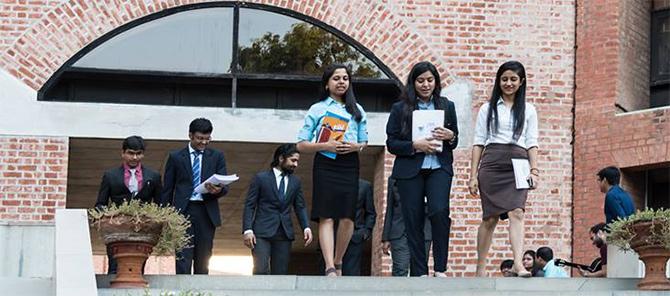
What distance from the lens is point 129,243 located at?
12.0 metres

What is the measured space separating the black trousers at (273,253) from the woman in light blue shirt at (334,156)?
3.60ft

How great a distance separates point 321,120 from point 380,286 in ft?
4.99

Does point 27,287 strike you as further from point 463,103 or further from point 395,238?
point 463,103

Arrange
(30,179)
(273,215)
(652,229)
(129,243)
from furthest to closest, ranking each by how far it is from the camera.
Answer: (30,179) < (273,215) < (652,229) < (129,243)

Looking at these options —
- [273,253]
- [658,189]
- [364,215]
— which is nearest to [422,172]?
[273,253]

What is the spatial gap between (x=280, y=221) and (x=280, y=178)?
0.40 metres

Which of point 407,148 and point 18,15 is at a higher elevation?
point 18,15

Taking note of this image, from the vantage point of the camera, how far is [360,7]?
18.8 m

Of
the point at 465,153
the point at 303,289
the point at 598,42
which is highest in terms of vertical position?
the point at 598,42

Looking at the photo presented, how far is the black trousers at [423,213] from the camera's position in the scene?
13023 millimetres

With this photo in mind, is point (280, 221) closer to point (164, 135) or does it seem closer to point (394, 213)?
point (394, 213)

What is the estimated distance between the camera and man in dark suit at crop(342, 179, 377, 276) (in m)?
15.3

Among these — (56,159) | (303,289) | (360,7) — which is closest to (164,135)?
(56,159)

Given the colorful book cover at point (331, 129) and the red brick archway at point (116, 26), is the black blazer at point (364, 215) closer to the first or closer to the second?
the colorful book cover at point (331, 129)
